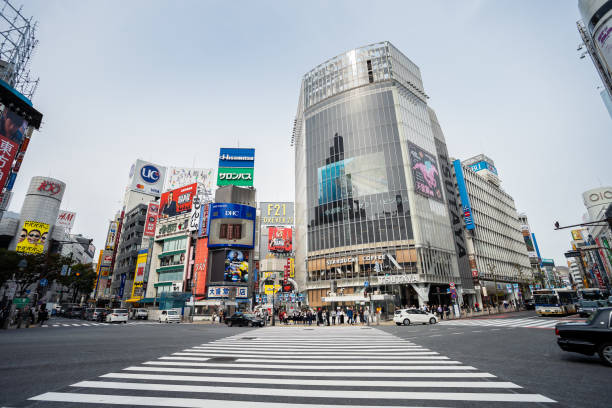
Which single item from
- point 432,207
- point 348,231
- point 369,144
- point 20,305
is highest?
point 369,144

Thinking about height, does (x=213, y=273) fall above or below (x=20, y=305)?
above

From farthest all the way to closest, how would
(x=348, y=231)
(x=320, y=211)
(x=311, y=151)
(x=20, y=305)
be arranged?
(x=311, y=151)
(x=320, y=211)
(x=348, y=231)
(x=20, y=305)

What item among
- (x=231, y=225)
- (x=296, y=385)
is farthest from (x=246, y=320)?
(x=231, y=225)

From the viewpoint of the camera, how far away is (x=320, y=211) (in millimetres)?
53656

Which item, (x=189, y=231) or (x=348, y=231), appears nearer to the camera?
(x=348, y=231)

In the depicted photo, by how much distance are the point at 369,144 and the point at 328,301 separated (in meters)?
28.2

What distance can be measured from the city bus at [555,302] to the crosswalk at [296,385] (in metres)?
28.7

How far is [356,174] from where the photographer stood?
51.3m

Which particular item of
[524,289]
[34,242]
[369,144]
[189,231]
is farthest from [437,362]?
[34,242]

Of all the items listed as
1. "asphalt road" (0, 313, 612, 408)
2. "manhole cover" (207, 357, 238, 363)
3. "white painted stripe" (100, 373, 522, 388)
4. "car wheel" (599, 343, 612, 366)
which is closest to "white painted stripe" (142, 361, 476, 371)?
"manhole cover" (207, 357, 238, 363)

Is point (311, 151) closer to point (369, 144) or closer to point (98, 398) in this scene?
→ point (369, 144)

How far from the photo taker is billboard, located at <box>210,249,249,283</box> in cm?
5462

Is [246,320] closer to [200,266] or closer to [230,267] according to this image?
[230,267]

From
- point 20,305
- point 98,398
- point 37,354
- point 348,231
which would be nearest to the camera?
point 98,398
